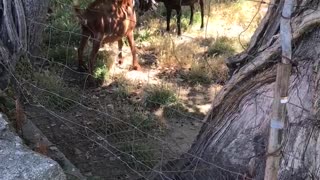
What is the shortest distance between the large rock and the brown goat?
12.3ft

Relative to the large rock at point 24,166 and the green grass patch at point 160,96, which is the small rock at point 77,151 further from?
the large rock at point 24,166

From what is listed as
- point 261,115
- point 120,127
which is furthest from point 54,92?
point 261,115

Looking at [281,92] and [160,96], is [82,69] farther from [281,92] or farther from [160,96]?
[281,92]

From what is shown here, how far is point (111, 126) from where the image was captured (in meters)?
5.14

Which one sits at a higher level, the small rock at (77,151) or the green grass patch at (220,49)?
the green grass patch at (220,49)

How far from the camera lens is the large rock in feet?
9.16

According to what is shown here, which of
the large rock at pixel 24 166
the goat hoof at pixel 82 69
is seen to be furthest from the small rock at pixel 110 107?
the large rock at pixel 24 166

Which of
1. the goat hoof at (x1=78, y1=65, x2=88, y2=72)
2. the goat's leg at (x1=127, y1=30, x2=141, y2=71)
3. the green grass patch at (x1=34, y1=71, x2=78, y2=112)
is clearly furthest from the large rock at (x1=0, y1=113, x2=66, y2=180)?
the goat's leg at (x1=127, y1=30, x2=141, y2=71)

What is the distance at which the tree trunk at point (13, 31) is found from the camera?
14.3 ft

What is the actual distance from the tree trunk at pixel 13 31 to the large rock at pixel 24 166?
1.29 m

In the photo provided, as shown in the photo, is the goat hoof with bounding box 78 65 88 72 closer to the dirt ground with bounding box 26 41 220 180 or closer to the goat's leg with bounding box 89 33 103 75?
the dirt ground with bounding box 26 41 220 180

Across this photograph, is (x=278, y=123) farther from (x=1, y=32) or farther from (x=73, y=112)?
(x=73, y=112)

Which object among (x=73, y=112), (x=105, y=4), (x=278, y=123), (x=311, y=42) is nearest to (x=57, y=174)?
(x=278, y=123)

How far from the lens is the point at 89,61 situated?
6.82m
